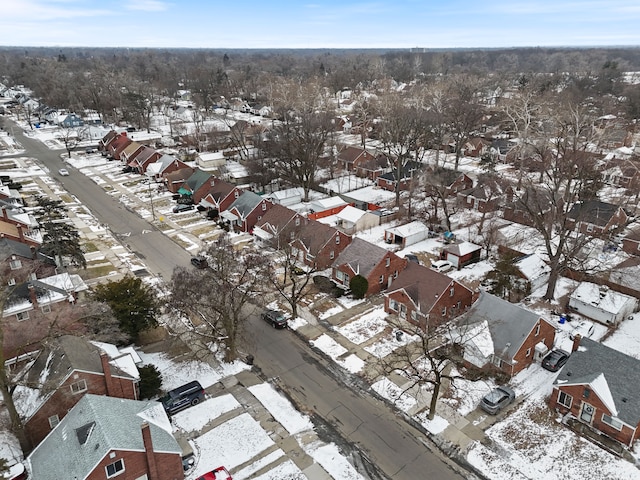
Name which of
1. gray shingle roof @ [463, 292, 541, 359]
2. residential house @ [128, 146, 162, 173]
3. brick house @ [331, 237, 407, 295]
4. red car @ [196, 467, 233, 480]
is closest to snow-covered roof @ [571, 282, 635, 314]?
gray shingle roof @ [463, 292, 541, 359]

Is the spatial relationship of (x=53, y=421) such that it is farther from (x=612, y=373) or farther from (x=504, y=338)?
(x=612, y=373)

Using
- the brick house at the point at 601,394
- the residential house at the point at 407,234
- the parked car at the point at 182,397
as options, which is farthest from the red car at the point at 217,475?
the residential house at the point at 407,234

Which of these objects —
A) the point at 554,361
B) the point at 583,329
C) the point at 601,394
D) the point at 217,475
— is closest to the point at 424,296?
the point at 554,361

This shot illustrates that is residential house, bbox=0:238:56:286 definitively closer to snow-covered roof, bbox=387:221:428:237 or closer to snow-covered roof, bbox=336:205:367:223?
snow-covered roof, bbox=336:205:367:223

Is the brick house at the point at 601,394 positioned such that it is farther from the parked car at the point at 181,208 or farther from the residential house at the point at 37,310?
the parked car at the point at 181,208

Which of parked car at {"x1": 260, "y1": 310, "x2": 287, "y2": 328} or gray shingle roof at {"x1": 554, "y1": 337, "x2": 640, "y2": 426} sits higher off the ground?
gray shingle roof at {"x1": 554, "y1": 337, "x2": 640, "y2": 426}

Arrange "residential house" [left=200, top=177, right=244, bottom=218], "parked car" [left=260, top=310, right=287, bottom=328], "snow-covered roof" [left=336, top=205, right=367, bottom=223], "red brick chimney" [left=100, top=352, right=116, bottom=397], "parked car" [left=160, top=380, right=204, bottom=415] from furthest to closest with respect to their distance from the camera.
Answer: "residential house" [left=200, top=177, right=244, bottom=218] → "snow-covered roof" [left=336, top=205, right=367, bottom=223] → "parked car" [left=260, top=310, right=287, bottom=328] → "parked car" [left=160, top=380, right=204, bottom=415] → "red brick chimney" [left=100, top=352, right=116, bottom=397]

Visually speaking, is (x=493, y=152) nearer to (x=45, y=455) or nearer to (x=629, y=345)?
(x=629, y=345)
